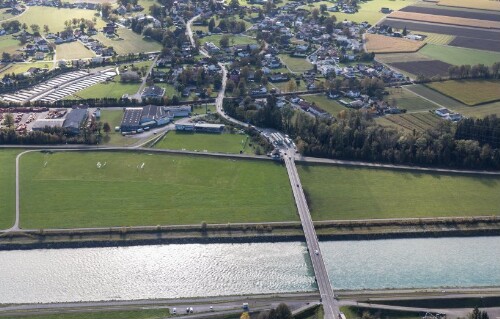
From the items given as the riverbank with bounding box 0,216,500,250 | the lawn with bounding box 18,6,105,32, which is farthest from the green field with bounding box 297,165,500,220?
the lawn with bounding box 18,6,105,32

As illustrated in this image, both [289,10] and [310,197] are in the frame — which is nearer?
[310,197]

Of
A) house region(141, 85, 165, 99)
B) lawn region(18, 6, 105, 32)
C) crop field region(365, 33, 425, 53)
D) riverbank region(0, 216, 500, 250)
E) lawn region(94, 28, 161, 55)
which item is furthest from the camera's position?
lawn region(18, 6, 105, 32)

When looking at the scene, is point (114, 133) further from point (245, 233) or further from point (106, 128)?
point (245, 233)

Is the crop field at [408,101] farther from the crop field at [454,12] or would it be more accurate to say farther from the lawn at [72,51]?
the lawn at [72,51]

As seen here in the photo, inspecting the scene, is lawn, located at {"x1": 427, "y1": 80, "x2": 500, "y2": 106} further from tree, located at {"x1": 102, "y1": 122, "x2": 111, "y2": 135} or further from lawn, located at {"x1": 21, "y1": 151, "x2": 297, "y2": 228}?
tree, located at {"x1": 102, "y1": 122, "x2": 111, "y2": 135}

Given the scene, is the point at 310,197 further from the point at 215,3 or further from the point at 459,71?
the point at 215,3

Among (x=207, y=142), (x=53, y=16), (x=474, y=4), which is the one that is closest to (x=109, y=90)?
(x=207, y=142)

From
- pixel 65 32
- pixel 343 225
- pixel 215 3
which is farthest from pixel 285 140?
pixel 215 3
